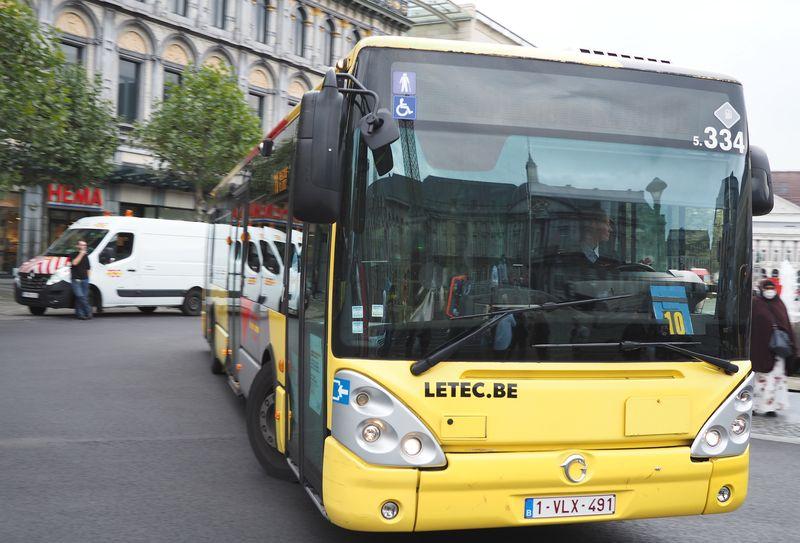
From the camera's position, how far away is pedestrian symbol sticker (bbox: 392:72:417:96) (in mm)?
4145

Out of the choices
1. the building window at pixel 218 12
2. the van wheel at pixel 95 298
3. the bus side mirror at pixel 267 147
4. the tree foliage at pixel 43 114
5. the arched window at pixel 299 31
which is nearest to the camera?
the bus side mirror at pixel 267 147

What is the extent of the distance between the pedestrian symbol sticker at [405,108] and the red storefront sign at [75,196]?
26.4 meters

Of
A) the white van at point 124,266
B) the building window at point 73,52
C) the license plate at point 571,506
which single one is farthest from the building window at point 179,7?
the license plate at point 571,506

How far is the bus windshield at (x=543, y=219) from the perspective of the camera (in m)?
4.07

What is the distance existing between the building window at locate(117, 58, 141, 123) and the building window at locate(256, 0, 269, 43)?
7132mm

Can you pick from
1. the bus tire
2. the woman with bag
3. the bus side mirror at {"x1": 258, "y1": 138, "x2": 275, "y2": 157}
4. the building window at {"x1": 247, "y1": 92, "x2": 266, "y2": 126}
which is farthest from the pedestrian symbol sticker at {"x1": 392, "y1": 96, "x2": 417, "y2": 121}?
the building window at {"x1": 247, "y1": 92, "x2": 266, "y2": 126}

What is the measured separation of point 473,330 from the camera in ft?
13.2

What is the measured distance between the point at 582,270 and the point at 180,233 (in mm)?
17555

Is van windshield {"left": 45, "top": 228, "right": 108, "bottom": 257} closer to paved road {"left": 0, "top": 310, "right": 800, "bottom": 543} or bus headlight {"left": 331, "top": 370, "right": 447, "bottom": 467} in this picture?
paved road {"left": 0, "top": 310, "right": 800, "bottom": 543}

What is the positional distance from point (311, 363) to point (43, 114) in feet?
65.4

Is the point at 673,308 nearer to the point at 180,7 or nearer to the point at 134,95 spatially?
the point at 134,95

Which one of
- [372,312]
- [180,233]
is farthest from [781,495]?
[180,233]

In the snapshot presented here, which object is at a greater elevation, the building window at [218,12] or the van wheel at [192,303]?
the building window at [218,12]

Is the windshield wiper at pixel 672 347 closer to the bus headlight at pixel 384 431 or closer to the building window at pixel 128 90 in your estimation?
the bus headlight at pixel 384 431
